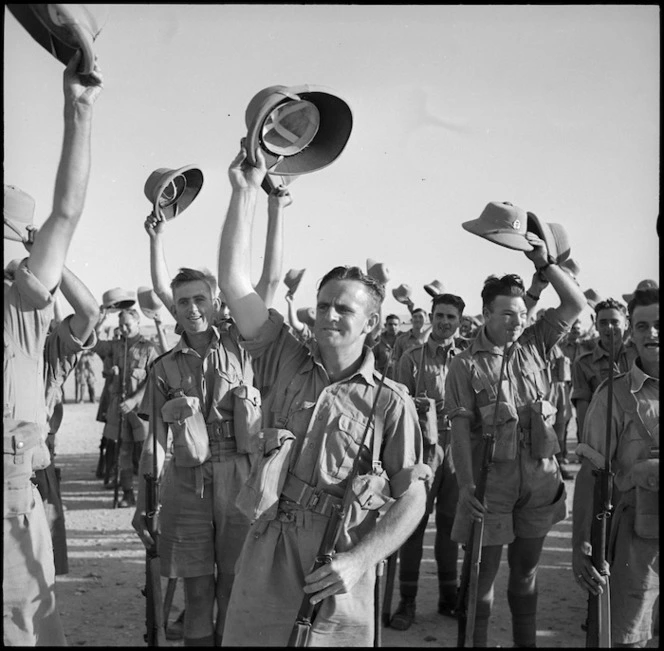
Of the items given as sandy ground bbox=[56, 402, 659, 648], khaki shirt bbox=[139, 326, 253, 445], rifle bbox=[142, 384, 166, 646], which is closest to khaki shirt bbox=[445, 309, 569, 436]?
khaki shirt bbox=[139, 326, 253, 445]

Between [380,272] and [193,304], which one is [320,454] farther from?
[380,272]

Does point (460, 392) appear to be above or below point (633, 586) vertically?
above

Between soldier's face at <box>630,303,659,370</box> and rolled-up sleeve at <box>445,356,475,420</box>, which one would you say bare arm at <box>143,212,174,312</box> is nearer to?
rolled-up sleeve at <box>445,356,475,420</box>

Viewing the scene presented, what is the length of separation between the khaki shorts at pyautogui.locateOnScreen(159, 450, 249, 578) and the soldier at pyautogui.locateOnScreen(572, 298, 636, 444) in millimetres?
3986

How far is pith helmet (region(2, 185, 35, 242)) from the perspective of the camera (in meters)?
3.51

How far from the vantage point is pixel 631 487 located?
3.77 m

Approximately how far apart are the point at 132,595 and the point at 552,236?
15.5ft

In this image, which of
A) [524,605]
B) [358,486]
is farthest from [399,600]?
[358,486]

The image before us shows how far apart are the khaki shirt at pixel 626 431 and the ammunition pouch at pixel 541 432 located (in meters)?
0.99

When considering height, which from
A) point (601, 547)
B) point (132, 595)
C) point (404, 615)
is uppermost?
point (601, 547)

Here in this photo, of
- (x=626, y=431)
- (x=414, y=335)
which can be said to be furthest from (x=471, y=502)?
(x=414, y=335)

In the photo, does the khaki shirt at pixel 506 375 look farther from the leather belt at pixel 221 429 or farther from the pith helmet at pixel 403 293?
the pith helmet at pixel 403 293

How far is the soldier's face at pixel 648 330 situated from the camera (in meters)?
3.86

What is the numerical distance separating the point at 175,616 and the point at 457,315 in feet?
11.9
